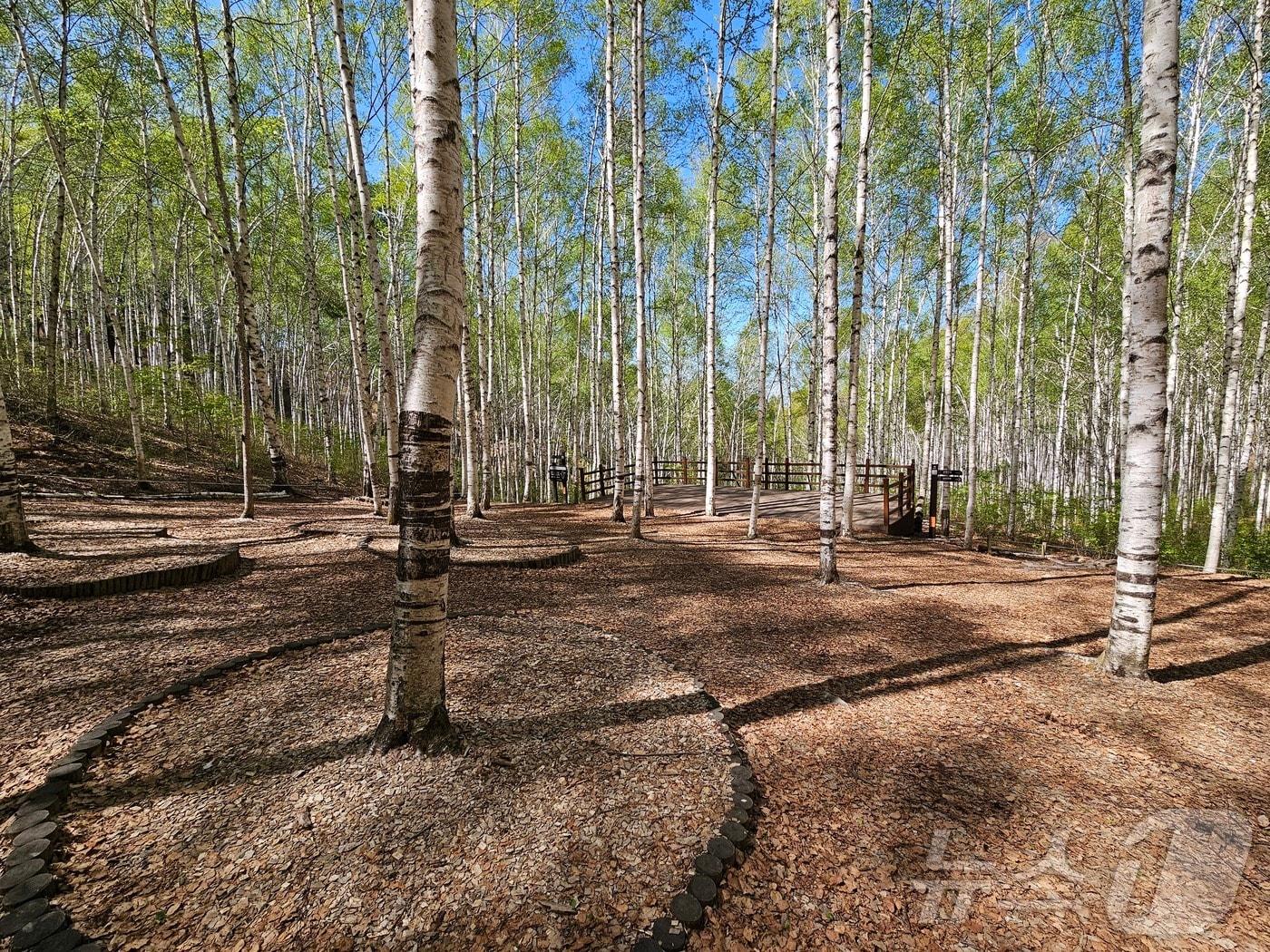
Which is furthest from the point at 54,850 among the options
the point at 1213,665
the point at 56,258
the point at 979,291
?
the point at 56,258

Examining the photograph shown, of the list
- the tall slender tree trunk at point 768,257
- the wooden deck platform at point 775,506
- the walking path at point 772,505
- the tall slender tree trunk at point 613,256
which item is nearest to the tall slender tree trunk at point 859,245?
the wooden deck platform at point 775,506

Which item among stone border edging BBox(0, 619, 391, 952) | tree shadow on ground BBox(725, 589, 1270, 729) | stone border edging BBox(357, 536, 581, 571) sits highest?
stone border edging BBox(357, 536, 581, 571)

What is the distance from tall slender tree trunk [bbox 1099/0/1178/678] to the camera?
3684 mm

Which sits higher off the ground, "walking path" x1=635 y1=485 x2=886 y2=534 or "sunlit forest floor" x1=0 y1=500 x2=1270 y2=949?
"walking path" x1=635 y1=485 x2=886 y2=534

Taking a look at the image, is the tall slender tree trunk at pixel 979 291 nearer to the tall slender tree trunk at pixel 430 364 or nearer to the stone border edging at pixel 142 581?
the tall slender tree trunk at pixel 430 364

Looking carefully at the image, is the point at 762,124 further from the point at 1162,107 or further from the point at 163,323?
the point at 163,323

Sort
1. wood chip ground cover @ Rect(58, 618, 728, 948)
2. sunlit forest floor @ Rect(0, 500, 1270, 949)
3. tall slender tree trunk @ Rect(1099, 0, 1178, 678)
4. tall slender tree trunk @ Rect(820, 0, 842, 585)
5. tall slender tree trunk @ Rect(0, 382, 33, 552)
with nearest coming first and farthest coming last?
1. wood chip ground cover @ Rect(58, 618, 728, 948)
2. sunlit forest floor @ Rect(0, 500, 1270, 949)
3. tall slender tree trunk @ Rect(1099, 0, 1178, 678)
4. tall slender tree trunk @ Rect(0, 382, 33, 552)
5. tall slender tree trunk @ Rect(820, 0, 842, 585)

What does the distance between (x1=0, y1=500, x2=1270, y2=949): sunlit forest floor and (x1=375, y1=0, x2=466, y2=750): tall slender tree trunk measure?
0.69 m

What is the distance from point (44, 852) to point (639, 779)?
7.57 ft

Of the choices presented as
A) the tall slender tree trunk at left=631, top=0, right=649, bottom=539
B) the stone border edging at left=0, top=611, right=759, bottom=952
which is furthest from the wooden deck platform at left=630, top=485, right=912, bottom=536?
the stone border edging at left=0, top=611, right=759, bottom=952

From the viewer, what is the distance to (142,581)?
15.2 ft

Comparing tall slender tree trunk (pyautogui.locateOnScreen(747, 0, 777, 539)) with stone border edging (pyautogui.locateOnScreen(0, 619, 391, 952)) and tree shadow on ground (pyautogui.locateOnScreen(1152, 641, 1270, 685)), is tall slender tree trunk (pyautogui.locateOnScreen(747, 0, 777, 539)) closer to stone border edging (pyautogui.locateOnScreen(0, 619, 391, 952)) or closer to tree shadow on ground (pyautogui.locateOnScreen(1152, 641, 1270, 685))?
tree shadow on ground (pyautogui.locateOnScreen(1152, 641, 1270, 685))

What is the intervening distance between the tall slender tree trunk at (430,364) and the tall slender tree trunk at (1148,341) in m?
4.61

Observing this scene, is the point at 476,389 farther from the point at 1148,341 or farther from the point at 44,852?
the point at 1148,341
